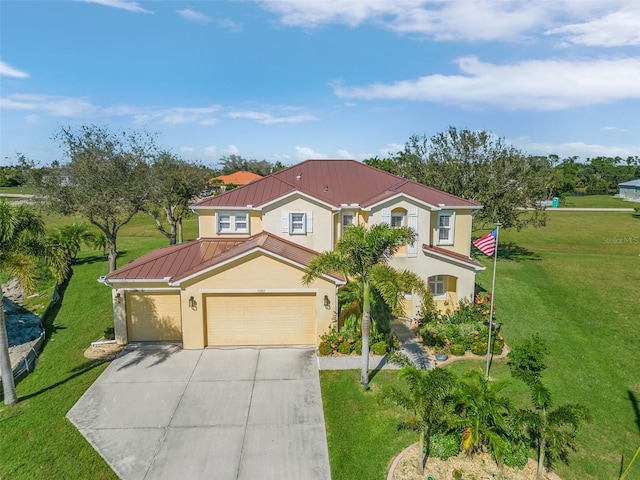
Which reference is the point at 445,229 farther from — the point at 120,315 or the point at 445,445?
the point at 120,315

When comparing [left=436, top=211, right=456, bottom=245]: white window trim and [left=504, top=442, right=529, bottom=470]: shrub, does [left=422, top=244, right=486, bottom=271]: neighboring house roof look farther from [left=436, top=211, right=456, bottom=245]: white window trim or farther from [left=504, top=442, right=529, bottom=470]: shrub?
[left=504, top=442, right=529, bottom=470]: shrub

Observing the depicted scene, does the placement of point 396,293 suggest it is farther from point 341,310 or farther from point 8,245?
point 8,245

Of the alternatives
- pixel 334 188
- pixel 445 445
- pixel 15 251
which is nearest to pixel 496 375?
pixel 445 445

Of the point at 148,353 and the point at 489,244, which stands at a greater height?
the point at 489,244

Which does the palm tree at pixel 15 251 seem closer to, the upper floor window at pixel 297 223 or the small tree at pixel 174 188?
the upper floor window at pixel 297 223

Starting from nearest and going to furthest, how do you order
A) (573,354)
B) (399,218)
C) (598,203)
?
(573,354), (399,218), (598,203)
